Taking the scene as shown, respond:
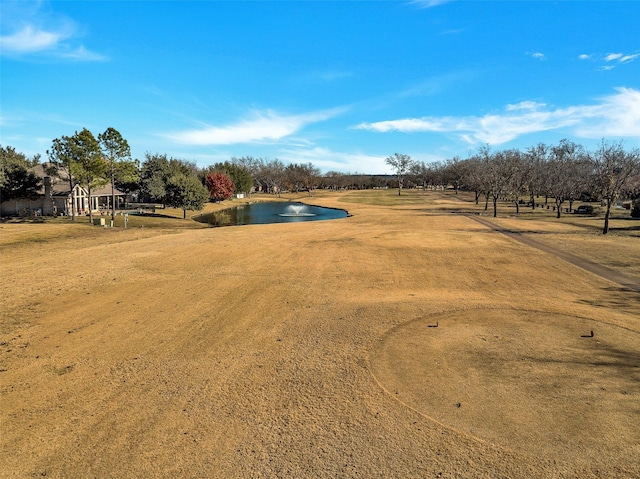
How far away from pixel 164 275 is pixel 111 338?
9038 millimetres

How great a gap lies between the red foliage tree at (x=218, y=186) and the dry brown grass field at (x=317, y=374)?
269 ft

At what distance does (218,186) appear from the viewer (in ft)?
336

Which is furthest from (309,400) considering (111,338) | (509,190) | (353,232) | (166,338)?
(509,190)

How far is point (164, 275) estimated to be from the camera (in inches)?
850

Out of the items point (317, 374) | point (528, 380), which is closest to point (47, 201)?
point (317, 374)

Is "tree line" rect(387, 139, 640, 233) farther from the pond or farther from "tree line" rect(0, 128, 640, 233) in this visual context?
the pond

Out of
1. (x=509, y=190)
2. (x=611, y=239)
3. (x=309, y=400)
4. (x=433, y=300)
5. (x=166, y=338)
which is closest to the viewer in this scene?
(x=309, y=400)

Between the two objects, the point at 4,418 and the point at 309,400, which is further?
the point at 309,400

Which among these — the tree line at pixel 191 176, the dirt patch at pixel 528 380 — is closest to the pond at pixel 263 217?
the tree line at pixel 191 176

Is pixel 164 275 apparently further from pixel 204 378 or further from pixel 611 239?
pixel 611 239

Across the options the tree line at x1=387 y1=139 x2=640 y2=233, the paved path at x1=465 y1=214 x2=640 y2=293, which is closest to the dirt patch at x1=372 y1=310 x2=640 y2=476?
the paved path at x1=465 y1=214 x2=640 y2=293

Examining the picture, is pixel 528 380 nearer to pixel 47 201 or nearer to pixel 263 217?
pixel 47 201

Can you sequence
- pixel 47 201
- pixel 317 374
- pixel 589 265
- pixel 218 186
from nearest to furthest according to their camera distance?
pixel 317 374 → pixel 589 265 → pixel 47 201 → pixel 218 186

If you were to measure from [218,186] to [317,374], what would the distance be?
320 feet
